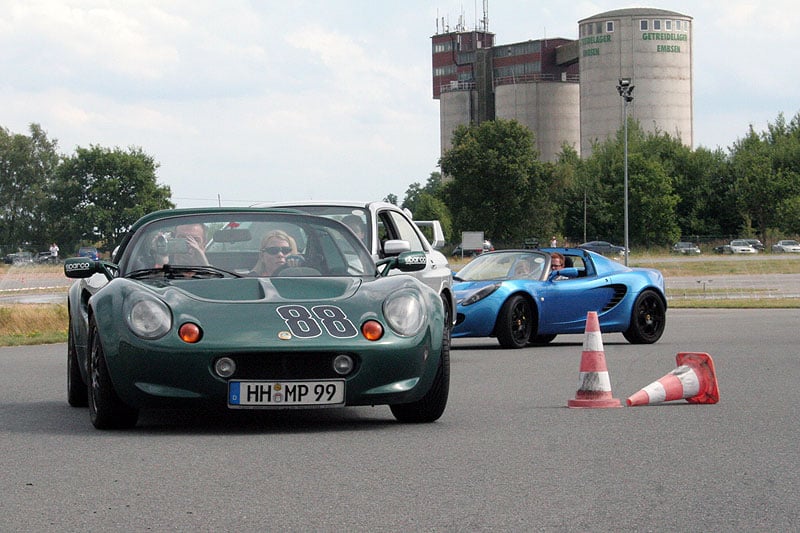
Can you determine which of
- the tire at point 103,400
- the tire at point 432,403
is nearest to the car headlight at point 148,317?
the tire at point 103,400

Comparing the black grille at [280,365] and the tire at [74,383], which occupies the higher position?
the black grille at [280,365]

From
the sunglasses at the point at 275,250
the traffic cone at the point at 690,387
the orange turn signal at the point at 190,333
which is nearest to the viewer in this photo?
the orange turn signal at the point at 190,333

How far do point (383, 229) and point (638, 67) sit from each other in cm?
11533

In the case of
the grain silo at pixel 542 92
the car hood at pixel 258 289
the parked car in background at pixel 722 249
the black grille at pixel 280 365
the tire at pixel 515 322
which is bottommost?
the parked car in background at pixel 722 249

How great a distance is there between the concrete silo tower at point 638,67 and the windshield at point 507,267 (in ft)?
354

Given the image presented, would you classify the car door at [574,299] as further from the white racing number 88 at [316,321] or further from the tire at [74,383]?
the white racing number 88 at [316,321]

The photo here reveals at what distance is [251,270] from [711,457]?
329cm

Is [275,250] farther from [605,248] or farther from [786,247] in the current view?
[605,248]

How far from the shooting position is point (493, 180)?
4087 inches

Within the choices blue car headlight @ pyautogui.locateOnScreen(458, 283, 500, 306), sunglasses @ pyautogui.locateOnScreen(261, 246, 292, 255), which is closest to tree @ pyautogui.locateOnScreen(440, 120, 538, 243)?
blue car headlight @ pyautogui.locateOnScreen(458, 283, 500, 306)

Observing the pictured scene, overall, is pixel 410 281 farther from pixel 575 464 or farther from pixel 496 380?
pixel 496 380

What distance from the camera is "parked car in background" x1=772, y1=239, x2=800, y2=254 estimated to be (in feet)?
308

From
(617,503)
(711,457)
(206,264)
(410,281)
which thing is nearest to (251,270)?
(206,264)

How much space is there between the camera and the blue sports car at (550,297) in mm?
16828
